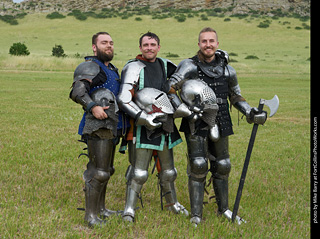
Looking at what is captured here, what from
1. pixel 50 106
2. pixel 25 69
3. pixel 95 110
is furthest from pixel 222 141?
pixel 25 69

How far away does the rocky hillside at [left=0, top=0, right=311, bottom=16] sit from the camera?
108 metres

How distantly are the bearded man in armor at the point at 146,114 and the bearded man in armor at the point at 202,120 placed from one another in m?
0.22

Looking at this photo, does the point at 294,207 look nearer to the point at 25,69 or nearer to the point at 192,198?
the point at 192,198

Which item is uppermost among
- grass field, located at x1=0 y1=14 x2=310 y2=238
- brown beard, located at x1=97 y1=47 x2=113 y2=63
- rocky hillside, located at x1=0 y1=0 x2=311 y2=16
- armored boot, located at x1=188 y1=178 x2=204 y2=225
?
brown beard, located at x1=97 y1=47 x2=113 y2=63

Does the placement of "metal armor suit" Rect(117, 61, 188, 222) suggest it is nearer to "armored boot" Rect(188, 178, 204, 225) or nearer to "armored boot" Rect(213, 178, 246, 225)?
"armored boot" Rect(188, 178, 204, 225)

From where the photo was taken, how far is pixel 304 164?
8.25m

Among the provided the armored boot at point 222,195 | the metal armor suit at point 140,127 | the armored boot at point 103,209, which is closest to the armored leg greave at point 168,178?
the metal armor suit at point 140,127

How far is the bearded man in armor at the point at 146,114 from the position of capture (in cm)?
475

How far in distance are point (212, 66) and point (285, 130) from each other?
7937mm

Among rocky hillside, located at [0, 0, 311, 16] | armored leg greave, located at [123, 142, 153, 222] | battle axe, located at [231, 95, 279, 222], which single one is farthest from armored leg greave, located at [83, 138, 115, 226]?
rocky hillside, located at [0, 0, 311, 16]

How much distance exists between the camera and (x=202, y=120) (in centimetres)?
498

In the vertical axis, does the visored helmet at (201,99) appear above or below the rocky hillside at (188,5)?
above

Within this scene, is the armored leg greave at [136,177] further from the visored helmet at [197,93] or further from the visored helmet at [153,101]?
the visored helmet at [197,93]

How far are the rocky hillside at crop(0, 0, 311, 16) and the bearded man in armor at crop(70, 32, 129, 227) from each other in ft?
327
